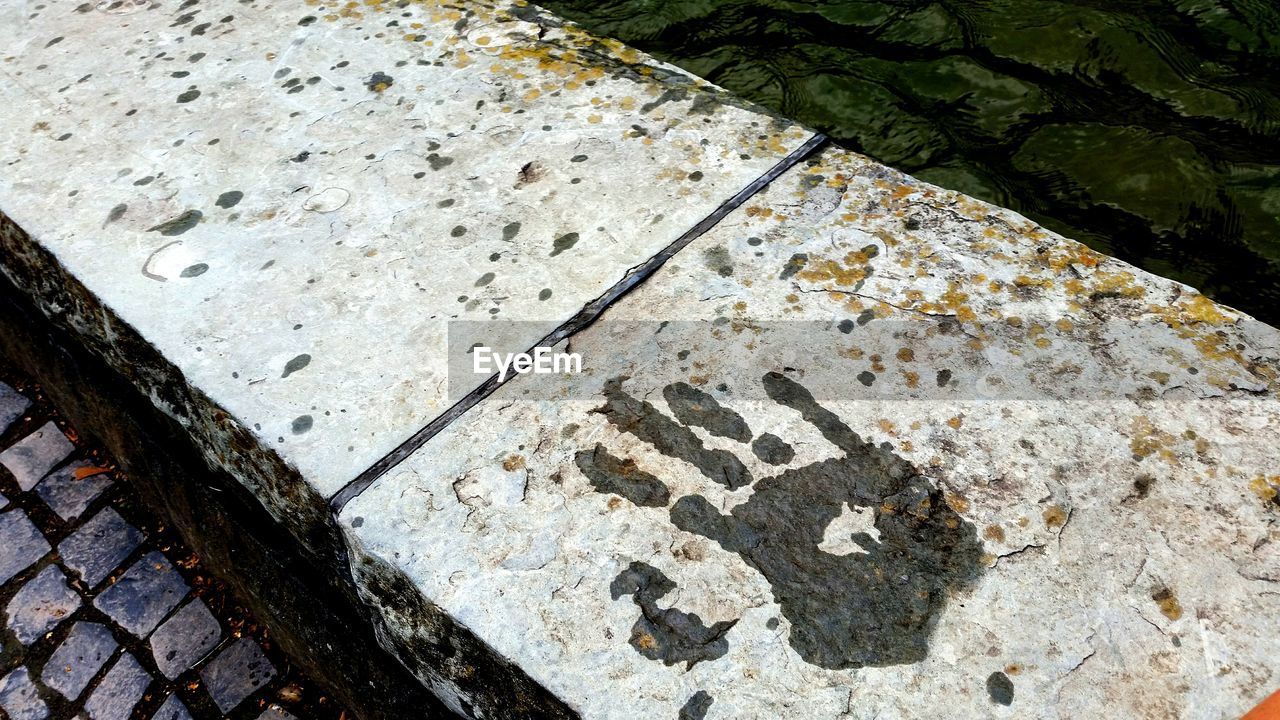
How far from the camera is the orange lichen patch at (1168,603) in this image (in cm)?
121

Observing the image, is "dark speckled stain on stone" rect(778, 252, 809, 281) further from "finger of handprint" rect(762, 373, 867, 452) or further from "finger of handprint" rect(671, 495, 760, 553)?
"finger of handprint" rect(671, 495, 760, 553)

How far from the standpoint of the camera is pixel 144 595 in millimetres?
2191

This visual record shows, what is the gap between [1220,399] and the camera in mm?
1409

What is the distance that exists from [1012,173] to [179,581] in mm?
2085

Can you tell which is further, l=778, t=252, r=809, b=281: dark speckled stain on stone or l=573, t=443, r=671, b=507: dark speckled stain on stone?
l=778, t=252, r=809, b=281: dark speckled stain on stone

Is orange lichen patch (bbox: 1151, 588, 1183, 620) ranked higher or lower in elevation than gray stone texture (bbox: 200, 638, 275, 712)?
higher

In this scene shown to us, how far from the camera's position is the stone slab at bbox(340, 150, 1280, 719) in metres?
1.20


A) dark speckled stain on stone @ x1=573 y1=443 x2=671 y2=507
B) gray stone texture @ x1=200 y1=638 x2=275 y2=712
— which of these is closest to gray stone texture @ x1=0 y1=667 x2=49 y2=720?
gray stone texture @ x1=200 y1=638 x2=275 y2=712

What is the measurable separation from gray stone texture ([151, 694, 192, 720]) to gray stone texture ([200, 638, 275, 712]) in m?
0.06

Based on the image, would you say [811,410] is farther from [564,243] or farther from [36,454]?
[36,454]

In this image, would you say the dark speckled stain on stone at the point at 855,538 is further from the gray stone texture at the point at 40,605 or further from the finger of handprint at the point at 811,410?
the gray stone texture at the point at 40,605

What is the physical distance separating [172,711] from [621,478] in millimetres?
1233

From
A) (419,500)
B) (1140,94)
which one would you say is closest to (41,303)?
(419,500)

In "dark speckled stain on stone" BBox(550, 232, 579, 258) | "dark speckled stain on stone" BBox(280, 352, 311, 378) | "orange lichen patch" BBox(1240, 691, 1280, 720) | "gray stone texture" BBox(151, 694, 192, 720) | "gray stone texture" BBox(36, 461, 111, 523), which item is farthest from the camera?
"gray stone texture" BBox(36, 461, 111, 523)
